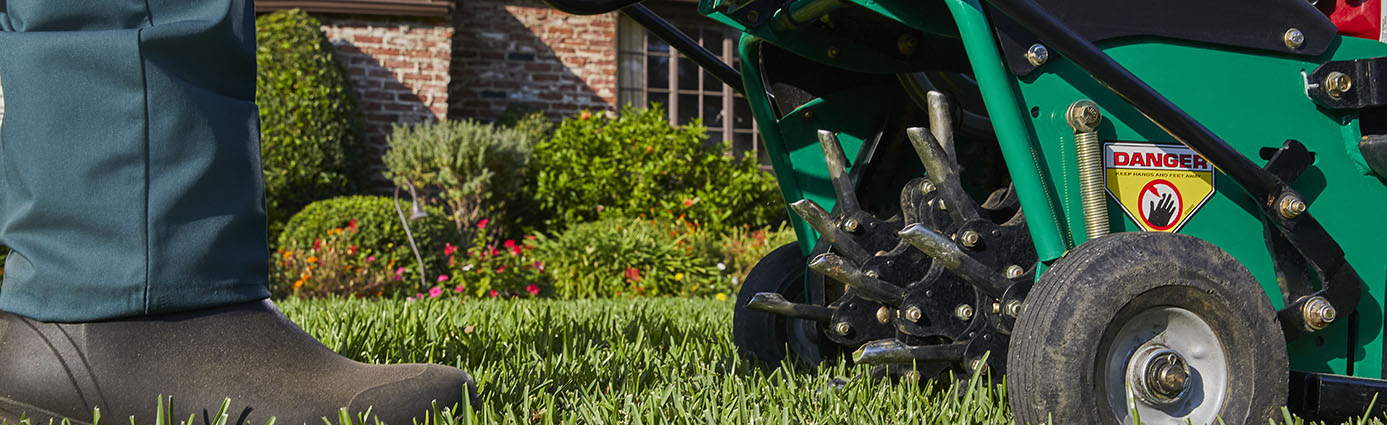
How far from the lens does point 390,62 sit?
8.06 metres

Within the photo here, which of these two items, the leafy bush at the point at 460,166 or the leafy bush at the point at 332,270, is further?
the leafy bush at the point at 460,166

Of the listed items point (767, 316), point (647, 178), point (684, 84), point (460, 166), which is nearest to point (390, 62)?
point (460, 166)

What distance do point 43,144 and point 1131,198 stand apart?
4.96ft

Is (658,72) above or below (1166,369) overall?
above

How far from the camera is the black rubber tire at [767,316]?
7.16ft

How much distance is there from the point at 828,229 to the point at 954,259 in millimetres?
334

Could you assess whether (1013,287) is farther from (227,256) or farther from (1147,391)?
(227,256)

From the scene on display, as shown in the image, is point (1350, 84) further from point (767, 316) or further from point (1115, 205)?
point (767, 316)

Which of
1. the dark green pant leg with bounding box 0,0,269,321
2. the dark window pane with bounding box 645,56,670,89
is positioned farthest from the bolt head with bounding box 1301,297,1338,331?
the dark window pane with bounding box 645,56,670,89

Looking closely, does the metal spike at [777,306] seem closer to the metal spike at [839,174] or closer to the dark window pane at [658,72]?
the metal spike at [839,174]

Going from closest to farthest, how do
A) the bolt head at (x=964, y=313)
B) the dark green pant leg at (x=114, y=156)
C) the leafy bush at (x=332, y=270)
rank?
the dark green pant leg at (x=114, y=156), the bolt head at (x=964, y=313), the leafy bush at (x=332, y=270)

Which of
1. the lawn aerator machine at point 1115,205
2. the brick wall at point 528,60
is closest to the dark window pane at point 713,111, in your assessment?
the brick wall at point 528,60

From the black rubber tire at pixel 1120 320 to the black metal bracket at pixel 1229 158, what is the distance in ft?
0.52

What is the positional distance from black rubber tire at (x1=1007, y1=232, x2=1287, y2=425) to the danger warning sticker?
132 millimetres
